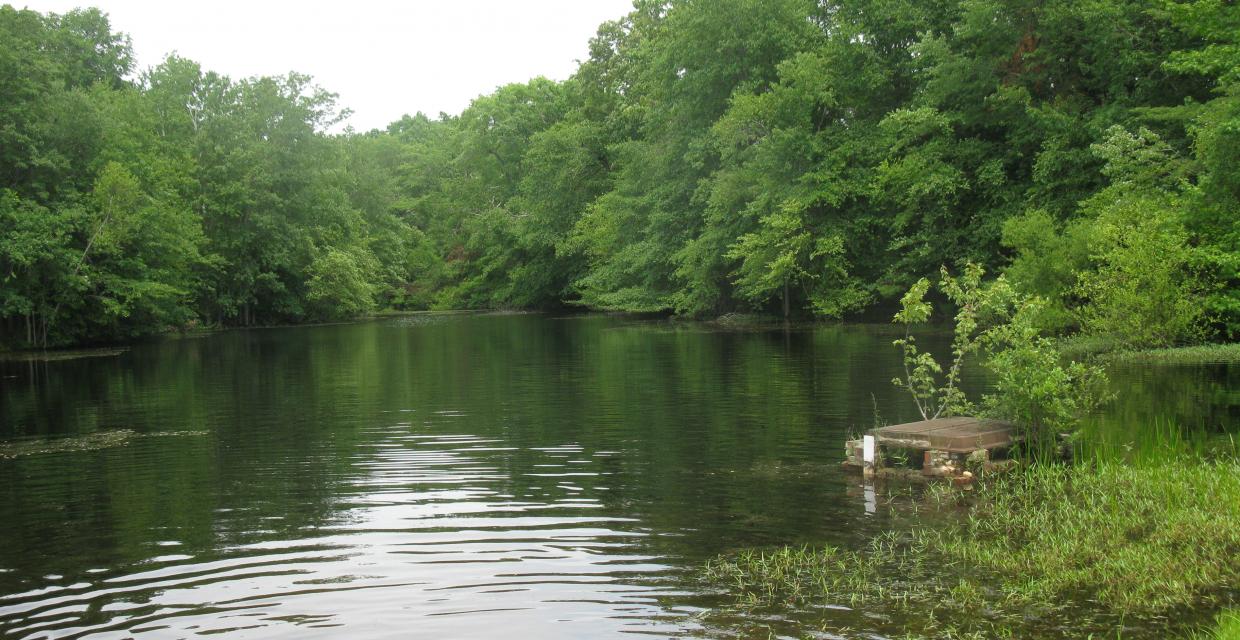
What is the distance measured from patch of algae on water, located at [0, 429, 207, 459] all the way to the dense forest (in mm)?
18967

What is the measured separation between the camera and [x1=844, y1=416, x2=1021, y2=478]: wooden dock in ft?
34.8

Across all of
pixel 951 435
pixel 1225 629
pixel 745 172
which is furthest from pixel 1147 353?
pixel 745 172

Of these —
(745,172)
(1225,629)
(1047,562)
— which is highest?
(745,172)

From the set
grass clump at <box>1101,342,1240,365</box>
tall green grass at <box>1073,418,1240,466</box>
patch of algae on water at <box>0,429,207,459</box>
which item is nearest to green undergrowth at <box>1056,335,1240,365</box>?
grass clump at <box>1101,342,1240,365</box>

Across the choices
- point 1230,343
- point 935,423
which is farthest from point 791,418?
point 1230,343

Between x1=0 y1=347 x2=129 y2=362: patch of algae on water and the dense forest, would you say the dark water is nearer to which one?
the dense forest

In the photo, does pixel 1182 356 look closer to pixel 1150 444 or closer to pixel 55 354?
pixel 1150 444

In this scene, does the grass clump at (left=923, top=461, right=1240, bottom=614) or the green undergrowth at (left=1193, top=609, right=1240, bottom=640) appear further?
the grass clump at (left=923, top=461, right=1240, bottom=614)

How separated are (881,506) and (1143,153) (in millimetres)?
19083

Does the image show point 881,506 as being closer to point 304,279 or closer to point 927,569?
point 927,569

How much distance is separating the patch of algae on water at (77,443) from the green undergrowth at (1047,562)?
10714 millimetres

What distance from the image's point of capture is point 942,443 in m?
10.7

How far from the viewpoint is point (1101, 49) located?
106 feet

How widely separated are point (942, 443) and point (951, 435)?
0.13 m
